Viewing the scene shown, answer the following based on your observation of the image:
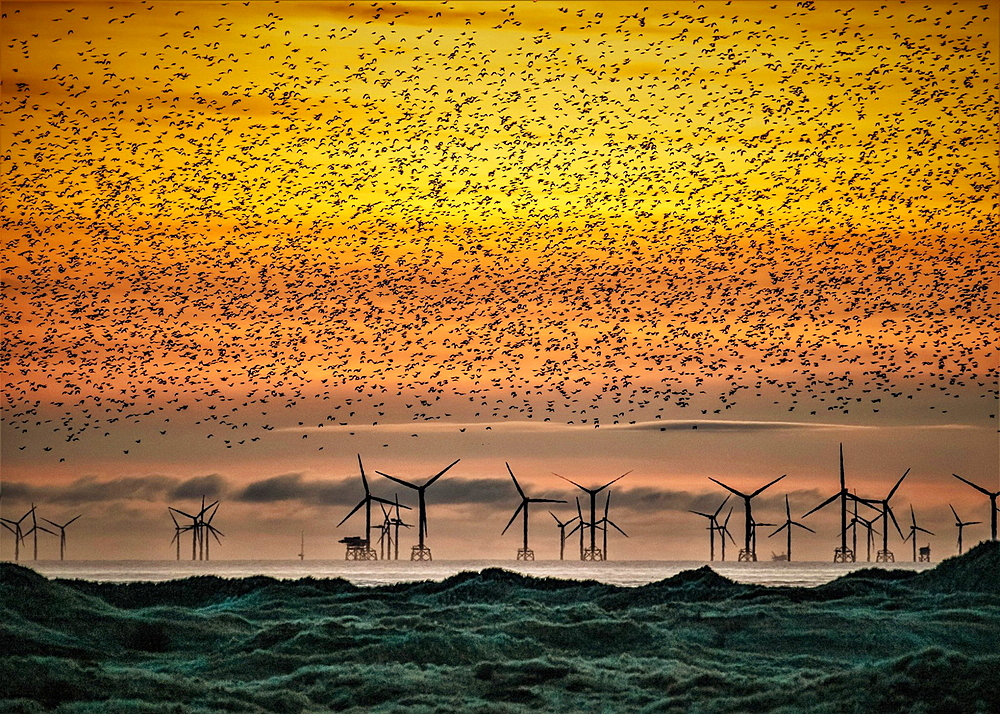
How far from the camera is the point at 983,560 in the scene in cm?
9644

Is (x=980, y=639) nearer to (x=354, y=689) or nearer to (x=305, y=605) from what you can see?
(x=354, y=689)

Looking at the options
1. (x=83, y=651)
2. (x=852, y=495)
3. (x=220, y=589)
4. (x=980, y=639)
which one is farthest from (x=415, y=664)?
(x=852, y=495)

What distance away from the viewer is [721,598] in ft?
316

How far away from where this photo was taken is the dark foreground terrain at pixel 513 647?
161ft

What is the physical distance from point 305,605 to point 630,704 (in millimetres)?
46909

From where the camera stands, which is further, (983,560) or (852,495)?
Answer: (852,495)

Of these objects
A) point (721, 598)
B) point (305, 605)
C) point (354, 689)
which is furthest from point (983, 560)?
point (354, 689)

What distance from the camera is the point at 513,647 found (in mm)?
65875

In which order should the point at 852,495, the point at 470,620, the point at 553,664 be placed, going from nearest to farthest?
the point at 553,664, the point at 470,620, the point at 852,495

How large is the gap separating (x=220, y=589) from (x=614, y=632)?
4609 centimetres

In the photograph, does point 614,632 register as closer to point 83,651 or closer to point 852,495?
point 83,651

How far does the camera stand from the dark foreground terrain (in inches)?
1938

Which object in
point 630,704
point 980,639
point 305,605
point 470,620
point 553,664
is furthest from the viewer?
point 305,605

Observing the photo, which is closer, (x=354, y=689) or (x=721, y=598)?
(x=354, y=689)
